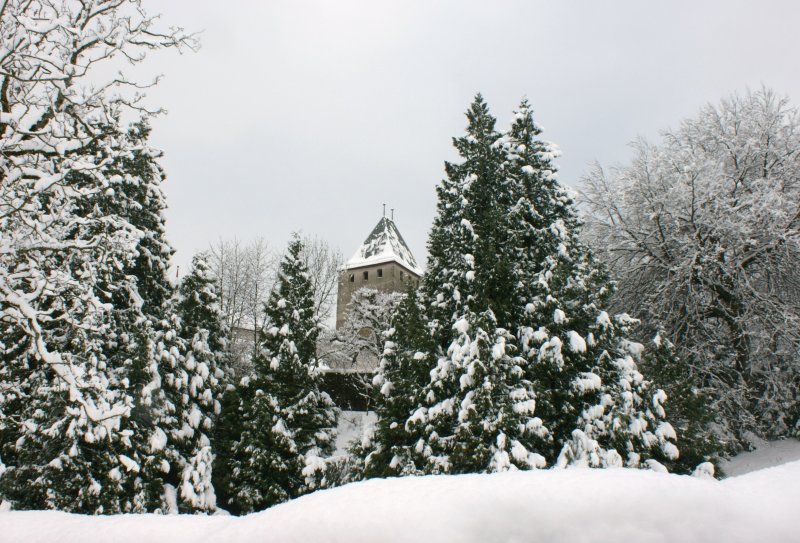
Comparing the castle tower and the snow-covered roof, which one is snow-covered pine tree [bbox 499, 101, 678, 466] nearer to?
the castle tower

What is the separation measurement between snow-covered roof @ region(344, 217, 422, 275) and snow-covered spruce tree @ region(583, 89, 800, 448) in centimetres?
3038

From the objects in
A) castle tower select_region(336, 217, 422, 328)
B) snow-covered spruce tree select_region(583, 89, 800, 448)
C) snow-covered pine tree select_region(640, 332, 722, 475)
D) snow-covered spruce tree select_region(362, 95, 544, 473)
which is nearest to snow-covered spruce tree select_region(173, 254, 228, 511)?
snow-covered spruce tree select_region(362, 95, 544, 473)

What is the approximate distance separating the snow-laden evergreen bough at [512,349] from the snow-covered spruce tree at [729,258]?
3651mm

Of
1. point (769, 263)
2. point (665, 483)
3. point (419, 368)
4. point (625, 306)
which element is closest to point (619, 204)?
point (625, 306)

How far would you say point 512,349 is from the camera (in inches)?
467

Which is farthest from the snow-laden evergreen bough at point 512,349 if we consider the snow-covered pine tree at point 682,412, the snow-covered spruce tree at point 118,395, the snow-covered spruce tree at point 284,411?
the snow-covered spruce tree at point 118,395

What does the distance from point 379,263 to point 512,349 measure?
1386 inches

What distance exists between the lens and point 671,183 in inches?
657

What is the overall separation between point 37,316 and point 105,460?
759cm

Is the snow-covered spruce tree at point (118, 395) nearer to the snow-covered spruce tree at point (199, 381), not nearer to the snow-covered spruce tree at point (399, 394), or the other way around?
the snow-covered spruce tree at point (199, 381)

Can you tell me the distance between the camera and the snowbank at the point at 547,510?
228cm

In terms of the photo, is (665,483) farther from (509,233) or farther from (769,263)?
(769,263)

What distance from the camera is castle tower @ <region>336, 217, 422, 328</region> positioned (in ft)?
147

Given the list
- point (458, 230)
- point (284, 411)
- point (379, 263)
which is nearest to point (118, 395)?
point (284, 411)
